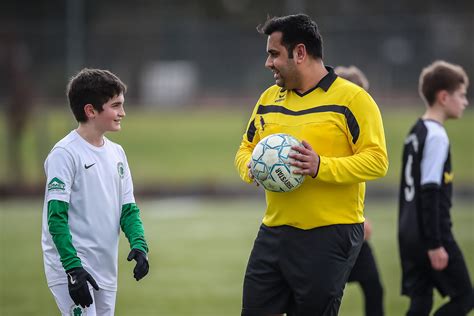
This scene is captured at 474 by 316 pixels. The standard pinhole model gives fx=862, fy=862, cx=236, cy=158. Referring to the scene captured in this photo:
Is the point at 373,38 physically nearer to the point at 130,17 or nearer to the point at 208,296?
the point at 130,17

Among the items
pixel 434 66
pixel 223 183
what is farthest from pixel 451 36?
pixel 434 66

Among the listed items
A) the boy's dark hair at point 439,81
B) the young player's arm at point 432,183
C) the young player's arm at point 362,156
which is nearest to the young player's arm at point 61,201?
the young player's arm at point 362,156

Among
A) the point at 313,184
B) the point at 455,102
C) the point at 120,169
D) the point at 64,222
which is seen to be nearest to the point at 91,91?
the point at 120,169

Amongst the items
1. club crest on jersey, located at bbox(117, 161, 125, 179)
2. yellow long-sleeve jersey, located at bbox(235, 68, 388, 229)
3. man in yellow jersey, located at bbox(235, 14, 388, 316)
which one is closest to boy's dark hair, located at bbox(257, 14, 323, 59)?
man in yellow jersey, located at bbox(235, 14, 388, 316)

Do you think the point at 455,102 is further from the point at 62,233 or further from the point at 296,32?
the point at 62,233

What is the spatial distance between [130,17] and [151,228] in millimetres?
13598

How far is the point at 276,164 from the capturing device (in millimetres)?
4582

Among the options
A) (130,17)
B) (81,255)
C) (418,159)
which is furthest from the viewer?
(130,17)

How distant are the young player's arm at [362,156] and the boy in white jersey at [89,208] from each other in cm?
117

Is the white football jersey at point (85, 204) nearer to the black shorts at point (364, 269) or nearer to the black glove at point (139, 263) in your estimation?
the black glove at point (139, 263)

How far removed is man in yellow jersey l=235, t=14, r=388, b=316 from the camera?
4.67 meters

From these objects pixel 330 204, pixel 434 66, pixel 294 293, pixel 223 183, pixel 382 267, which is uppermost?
pixel 434 66

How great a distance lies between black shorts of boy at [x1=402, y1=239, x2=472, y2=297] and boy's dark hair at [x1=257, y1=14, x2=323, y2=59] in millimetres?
1968

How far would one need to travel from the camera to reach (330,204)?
15.5 feet
